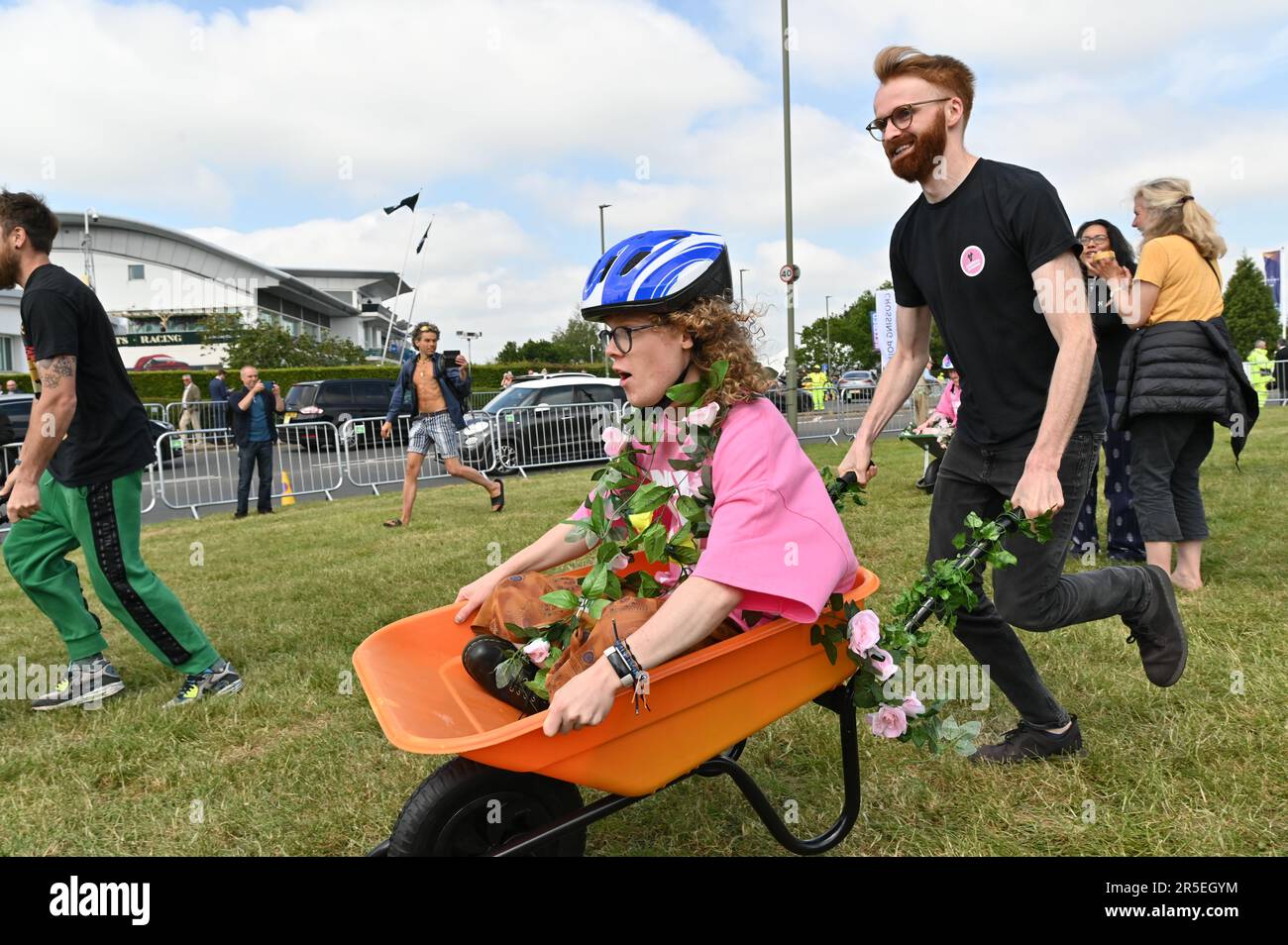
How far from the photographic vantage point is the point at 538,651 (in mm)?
1936

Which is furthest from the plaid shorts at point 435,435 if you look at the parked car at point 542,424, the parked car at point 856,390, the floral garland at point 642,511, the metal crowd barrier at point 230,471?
the parked car at point 856,390

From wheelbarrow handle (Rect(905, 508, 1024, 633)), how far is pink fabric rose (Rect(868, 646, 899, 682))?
0.09 m

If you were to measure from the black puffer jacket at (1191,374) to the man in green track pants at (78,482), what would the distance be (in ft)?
14.8

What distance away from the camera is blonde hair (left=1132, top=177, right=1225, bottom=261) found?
13.8ft

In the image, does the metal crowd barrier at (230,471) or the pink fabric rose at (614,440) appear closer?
the pink fabric rose at (614,440)

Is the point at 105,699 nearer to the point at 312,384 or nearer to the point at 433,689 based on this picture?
the point at 433,689

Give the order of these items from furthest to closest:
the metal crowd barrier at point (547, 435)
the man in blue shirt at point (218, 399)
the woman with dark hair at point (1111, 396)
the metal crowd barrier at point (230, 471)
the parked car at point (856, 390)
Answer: the parked car at point (856, 390) → the man in blue shirt at point (218, 399) → the metal crowd barrier at point (547, 435) → the metal crowd barrier at point (230, 471) → the woman with dark hair at point (1111, 396)

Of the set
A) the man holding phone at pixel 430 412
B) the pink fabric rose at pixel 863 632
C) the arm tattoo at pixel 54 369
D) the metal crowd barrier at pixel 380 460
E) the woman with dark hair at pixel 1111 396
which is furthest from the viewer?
the metal crowd barrier at pixel 380 460

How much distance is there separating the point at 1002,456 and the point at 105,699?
3856 mm

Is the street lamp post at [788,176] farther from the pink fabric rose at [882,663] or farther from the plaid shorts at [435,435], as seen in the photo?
the pink fabric rose at [882,663]

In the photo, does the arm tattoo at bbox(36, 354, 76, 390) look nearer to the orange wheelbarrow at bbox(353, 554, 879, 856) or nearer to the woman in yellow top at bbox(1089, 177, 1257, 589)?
the orange wheelbarrow at bbox(353, 554, 879, 856)

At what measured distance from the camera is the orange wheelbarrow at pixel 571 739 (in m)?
1.71

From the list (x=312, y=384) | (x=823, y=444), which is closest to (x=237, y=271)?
(x=312, y=384)

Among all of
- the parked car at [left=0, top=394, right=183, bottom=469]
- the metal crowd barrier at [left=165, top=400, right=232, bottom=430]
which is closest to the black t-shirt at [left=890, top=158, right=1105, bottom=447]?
the parked car at [left=0, top=394, right=183, bottom=469]
